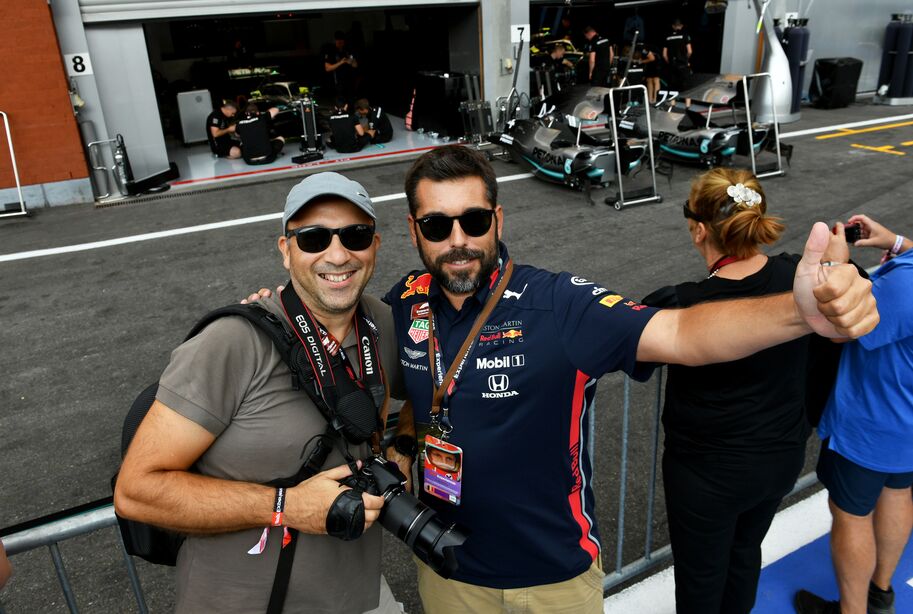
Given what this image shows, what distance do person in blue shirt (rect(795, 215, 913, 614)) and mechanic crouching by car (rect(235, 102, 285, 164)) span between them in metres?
13.6

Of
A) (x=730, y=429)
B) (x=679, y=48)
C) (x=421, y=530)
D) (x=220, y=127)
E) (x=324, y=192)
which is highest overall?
(x=324, y=192)

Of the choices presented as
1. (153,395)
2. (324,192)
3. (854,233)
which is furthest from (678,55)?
(153,395)

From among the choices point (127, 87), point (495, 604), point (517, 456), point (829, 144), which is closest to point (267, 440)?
point (517, 456)

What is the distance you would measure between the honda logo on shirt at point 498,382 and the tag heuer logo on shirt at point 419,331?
30cm

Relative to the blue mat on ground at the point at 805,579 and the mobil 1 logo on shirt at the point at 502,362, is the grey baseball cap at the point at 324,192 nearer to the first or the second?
the mobil 1 logo on shirt at the point at 502,362

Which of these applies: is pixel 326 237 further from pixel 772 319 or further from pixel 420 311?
pixel 772 319

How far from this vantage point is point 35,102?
11781 mm

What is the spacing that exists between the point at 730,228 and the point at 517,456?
1.32m

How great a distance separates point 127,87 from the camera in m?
13.0

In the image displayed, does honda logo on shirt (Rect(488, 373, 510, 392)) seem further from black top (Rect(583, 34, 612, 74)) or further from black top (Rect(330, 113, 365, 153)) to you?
black top (Rect(583, 34, 612, 74))

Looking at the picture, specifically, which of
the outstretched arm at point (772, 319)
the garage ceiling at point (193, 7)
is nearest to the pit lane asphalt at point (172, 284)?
the outstretched arm at point (772, 319)

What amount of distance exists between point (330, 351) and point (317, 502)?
474 millimetres

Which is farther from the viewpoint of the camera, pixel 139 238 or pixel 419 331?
pixel 139 238

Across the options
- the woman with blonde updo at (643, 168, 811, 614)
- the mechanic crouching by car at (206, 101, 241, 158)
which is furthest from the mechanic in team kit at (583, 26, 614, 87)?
the woman with blonde updo at (643, 168, 811, 614)
